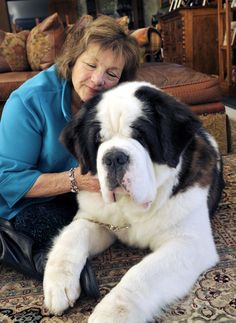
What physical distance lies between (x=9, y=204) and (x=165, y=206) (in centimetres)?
63

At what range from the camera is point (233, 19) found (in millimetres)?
4828

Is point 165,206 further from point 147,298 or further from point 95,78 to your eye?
point 95,78

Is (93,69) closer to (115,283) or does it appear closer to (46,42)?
(115,283)

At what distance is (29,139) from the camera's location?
1444 mm

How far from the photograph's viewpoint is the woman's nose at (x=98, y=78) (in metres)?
1.46

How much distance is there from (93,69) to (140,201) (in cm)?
64

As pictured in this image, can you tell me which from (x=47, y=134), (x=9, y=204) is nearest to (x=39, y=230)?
(x=9, y=204)

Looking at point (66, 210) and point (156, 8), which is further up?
point (156, 8)

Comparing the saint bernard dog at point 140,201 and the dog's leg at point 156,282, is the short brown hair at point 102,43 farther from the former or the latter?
the dog's leg at point 156,282

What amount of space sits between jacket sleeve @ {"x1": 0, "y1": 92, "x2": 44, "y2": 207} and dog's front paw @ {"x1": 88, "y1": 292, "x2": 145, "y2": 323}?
61cm

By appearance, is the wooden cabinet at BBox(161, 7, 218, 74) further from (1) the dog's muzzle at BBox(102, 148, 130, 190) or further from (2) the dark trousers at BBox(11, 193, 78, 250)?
(1) the dog's muzzle at BBox(102, 148, 130, 190)

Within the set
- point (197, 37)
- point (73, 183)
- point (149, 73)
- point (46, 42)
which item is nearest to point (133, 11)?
point (197, 37)

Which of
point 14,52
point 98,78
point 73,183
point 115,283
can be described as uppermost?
point 98,78

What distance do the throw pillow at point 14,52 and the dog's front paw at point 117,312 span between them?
11.4 feet
